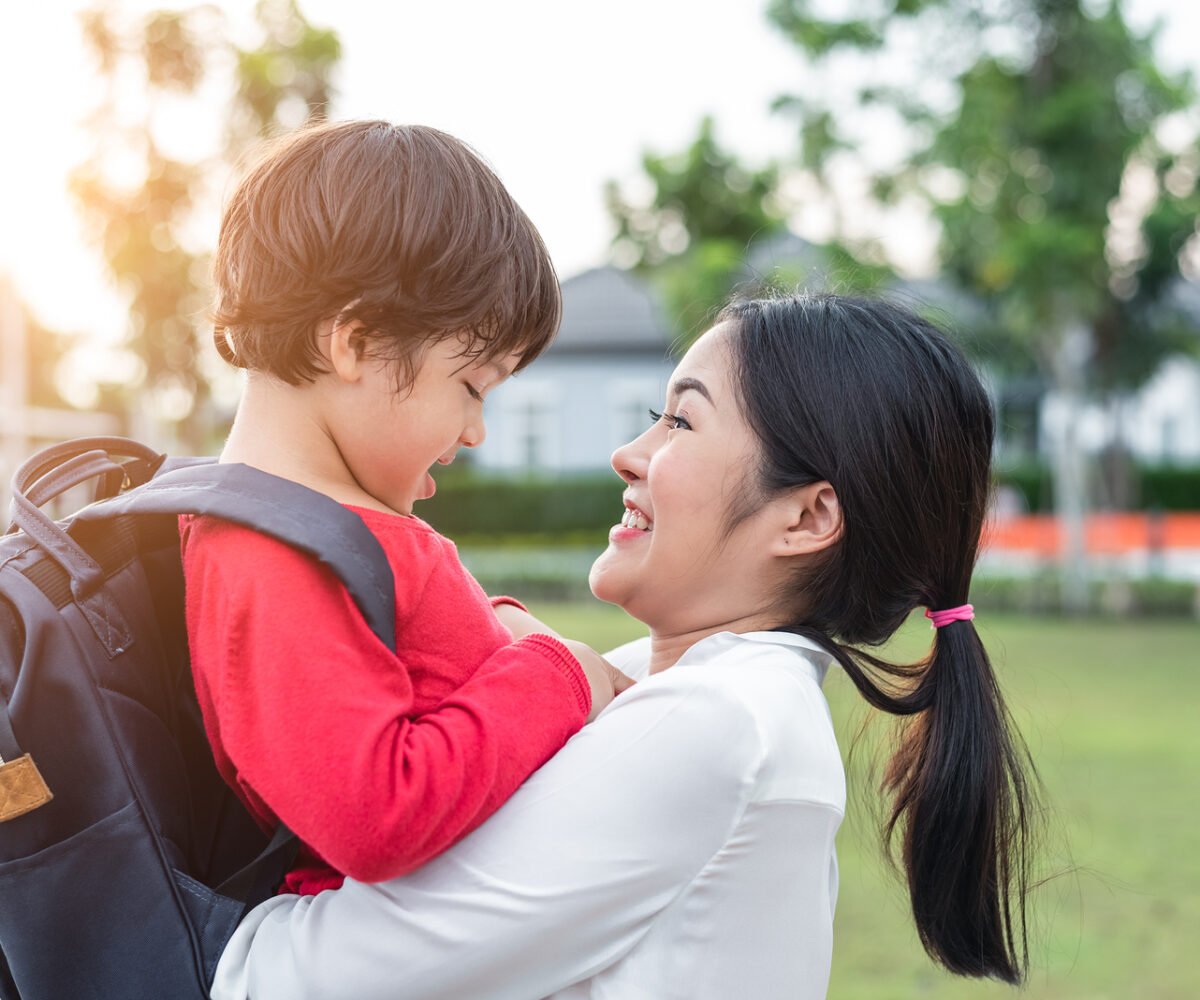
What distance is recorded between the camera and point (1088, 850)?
5742 mm

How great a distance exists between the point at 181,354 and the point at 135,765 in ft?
46.0

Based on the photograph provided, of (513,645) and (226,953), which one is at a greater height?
(513,645)

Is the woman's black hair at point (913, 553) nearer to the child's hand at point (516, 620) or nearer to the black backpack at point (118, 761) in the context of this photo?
the child's hand at point (516, 620)

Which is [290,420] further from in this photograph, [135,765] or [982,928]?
[982,928]

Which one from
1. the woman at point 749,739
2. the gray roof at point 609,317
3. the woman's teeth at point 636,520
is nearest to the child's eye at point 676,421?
the woman at point 749,739

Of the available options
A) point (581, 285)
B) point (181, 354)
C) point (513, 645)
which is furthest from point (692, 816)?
point (581, 285)

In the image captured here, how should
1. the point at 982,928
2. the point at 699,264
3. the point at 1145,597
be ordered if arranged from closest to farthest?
1. the point at 982,928
2. the point at 1145,597
3. the point at 699,264

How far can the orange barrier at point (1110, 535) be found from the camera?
66.7 ft

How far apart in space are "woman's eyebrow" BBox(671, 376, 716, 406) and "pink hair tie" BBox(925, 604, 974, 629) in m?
0.42

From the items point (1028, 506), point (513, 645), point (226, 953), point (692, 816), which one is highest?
point (513, 645)

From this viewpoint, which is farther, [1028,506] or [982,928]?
[1028,506]

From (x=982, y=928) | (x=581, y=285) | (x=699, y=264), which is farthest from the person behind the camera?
(x=581, y=285)

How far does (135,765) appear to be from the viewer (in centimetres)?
139

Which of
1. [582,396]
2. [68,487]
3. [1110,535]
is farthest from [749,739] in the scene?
[582,396]
